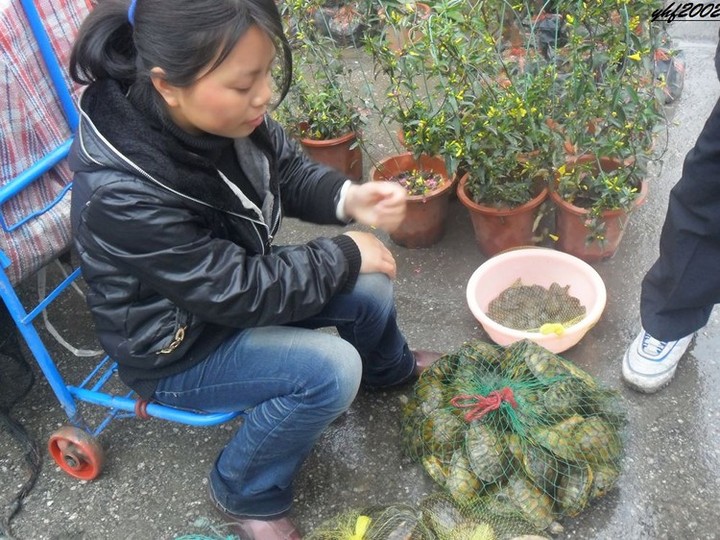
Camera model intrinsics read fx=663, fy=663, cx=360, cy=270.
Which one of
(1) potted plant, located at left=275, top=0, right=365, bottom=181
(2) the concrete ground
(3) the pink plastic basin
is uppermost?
(1) potted plant, located at left=275, top=0, right=365, bottom=181

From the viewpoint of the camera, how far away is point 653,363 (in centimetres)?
224

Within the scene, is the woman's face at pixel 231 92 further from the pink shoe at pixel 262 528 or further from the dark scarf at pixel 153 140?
the pink shoe at pixel 262 528

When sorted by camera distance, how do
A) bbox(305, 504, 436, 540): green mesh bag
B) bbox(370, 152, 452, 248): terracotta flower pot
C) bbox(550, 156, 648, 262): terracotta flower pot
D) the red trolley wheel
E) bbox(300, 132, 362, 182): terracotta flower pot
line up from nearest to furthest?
bbox(305, 504, 436, 540): green mesh bag → the red trolley wheel → bbox(550, 156, 648, 262): terracotta flower pot → bbox(370, 152, 452, 248): terracotta flower pot → bbox(300, 132, 362, 182): terracotta flower pot

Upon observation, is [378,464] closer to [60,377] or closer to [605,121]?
[60,377]

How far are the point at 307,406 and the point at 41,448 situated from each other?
118 cm

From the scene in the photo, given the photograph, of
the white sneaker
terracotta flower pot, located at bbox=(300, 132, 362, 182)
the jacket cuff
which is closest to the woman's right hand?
the jacket cuff

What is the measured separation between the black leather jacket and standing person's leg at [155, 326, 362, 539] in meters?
0.06

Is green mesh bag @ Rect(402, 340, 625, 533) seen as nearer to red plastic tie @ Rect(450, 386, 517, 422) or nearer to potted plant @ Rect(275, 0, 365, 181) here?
red plastic tie @ Rect(450, 386, 517, 422)

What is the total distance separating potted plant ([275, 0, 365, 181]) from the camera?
3.03 meters

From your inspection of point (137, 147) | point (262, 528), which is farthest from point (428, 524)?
point (137, 147)

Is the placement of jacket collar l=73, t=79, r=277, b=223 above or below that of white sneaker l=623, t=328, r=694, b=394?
above

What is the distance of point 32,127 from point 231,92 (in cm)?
87

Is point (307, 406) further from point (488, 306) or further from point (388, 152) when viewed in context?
point (388, 152)

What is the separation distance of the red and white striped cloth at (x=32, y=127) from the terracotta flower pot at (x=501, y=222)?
60.1 inches
